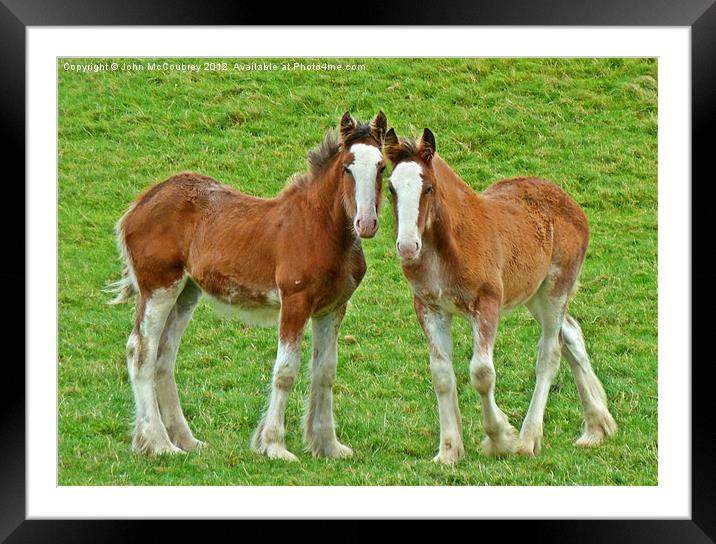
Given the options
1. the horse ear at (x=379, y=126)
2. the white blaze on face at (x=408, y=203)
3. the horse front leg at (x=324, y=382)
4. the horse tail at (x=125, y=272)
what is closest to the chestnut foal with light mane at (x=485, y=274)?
the white blaze on face at (x=408, y=203)

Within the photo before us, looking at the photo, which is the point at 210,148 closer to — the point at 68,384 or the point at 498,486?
the point at 68,384

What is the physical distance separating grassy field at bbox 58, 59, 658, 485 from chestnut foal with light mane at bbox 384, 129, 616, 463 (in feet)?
1.16

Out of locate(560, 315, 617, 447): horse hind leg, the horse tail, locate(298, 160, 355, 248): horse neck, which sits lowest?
locate(560, 315, 617, 447): horse hind leg

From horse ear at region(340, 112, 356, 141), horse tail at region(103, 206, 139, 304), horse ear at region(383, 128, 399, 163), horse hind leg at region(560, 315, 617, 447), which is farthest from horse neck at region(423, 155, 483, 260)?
horse tail at region(103, 206, 139, 304)

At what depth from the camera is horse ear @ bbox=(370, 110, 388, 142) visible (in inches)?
352

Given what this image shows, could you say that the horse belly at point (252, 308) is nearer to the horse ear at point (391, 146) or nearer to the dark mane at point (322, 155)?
the dark mane at point (322, 155)

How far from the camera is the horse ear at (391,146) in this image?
864 cm

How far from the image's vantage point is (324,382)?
9.43 meters

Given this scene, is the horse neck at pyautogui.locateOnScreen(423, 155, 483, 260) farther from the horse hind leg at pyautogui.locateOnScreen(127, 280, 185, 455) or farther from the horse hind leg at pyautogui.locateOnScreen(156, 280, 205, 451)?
the horse hind leg at pyautogui.locateOnScreen(156, 280, 205, 451)

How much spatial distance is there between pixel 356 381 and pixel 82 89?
195 inches

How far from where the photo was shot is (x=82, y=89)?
1292 centimetres

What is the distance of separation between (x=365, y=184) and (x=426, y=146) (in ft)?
1.93

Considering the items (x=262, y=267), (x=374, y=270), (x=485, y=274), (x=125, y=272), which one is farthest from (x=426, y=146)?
(x=374, y=270)
